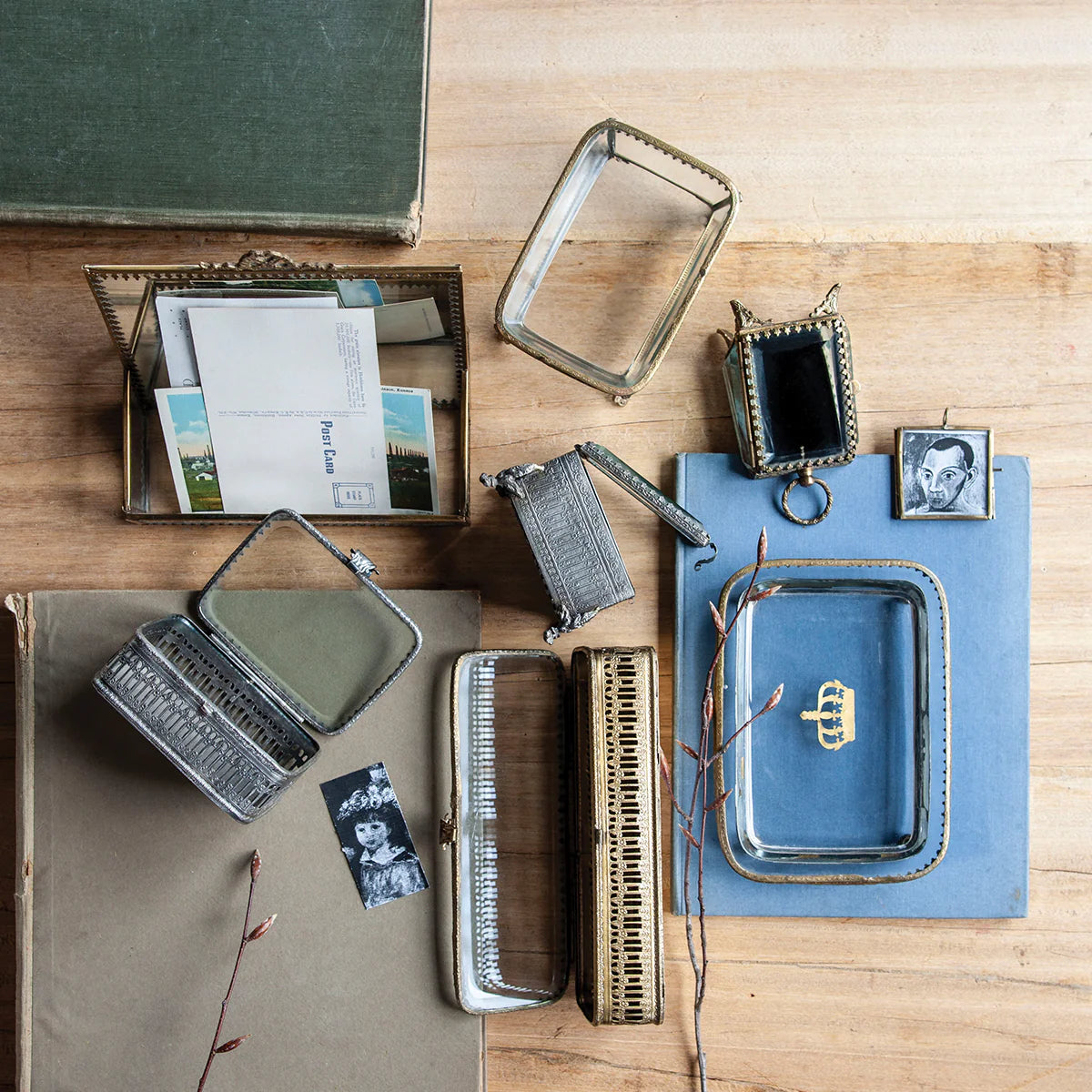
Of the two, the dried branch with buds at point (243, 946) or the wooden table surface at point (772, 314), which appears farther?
the wooden table surface at point (772, 314)

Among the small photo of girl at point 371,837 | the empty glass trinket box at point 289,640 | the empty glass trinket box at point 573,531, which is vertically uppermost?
the empty glass trinket box at point 573,531


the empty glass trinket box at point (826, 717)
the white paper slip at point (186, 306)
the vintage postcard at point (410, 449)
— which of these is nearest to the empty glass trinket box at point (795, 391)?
the empty glass trinket box at point (826, 717)

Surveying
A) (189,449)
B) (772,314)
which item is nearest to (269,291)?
(189,449)

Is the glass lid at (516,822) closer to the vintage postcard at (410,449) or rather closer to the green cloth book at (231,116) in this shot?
the vintage postcard at (410,449)

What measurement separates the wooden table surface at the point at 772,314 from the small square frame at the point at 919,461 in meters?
0.04

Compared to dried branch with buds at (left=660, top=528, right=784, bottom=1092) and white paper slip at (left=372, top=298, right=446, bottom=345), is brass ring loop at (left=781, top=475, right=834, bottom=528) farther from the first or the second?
white paper slip at (left=372, top=298, right=446, bottom=345)

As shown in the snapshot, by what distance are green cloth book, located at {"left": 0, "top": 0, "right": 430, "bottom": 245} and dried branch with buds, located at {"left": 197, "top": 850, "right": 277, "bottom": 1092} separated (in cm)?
74

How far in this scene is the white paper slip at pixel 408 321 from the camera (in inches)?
37.7

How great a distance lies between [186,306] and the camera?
95cm

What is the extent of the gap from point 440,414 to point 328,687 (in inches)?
13.8

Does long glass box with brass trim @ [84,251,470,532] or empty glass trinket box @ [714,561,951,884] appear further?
empty glass trinket box @ [714,561,951,884]

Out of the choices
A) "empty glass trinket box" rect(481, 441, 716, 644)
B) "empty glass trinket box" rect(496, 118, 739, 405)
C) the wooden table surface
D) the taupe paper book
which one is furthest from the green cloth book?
the taupe paper book

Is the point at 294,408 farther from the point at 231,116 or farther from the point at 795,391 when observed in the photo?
the point at 795,391

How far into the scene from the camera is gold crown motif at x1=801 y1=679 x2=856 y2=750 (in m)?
1.04
